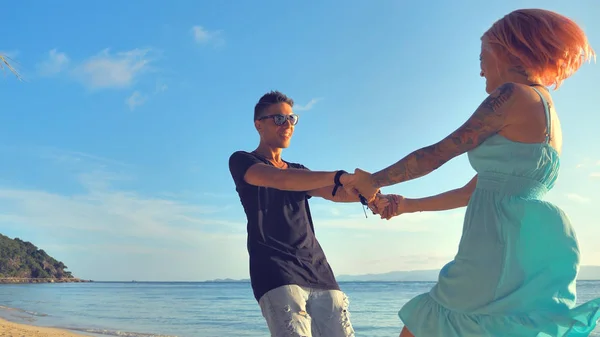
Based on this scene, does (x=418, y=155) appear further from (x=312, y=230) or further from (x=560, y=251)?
(x=312, y=230)

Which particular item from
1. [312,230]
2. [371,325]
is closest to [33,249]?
[371,325]

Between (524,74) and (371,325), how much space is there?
18.0 metres

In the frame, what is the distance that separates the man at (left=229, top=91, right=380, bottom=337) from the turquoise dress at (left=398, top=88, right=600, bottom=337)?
3.26 feet

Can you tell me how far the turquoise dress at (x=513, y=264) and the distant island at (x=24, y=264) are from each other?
93.2m

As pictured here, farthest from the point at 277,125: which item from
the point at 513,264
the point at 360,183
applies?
the point at 513,264

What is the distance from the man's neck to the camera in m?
3.85

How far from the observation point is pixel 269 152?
152 inches

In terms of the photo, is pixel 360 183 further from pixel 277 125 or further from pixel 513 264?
pixel 513 264

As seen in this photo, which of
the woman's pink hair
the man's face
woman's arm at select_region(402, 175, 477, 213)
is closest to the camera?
the woman's pink hair

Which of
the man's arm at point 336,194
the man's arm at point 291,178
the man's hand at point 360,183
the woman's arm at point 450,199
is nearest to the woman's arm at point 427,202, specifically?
the woman's arm at point 450,199

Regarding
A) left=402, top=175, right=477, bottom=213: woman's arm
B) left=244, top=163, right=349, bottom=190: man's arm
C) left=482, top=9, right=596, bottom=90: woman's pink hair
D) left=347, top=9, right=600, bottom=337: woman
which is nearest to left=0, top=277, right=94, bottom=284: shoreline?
left=244, top=163, right=349, bottom=190: man's arm

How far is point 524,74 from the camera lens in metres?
2.43

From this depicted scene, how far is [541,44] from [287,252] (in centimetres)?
179

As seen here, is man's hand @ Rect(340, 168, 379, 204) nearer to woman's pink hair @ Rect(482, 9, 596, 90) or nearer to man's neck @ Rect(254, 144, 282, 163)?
man's neck @ Rect(254, 144, 282, 163)
